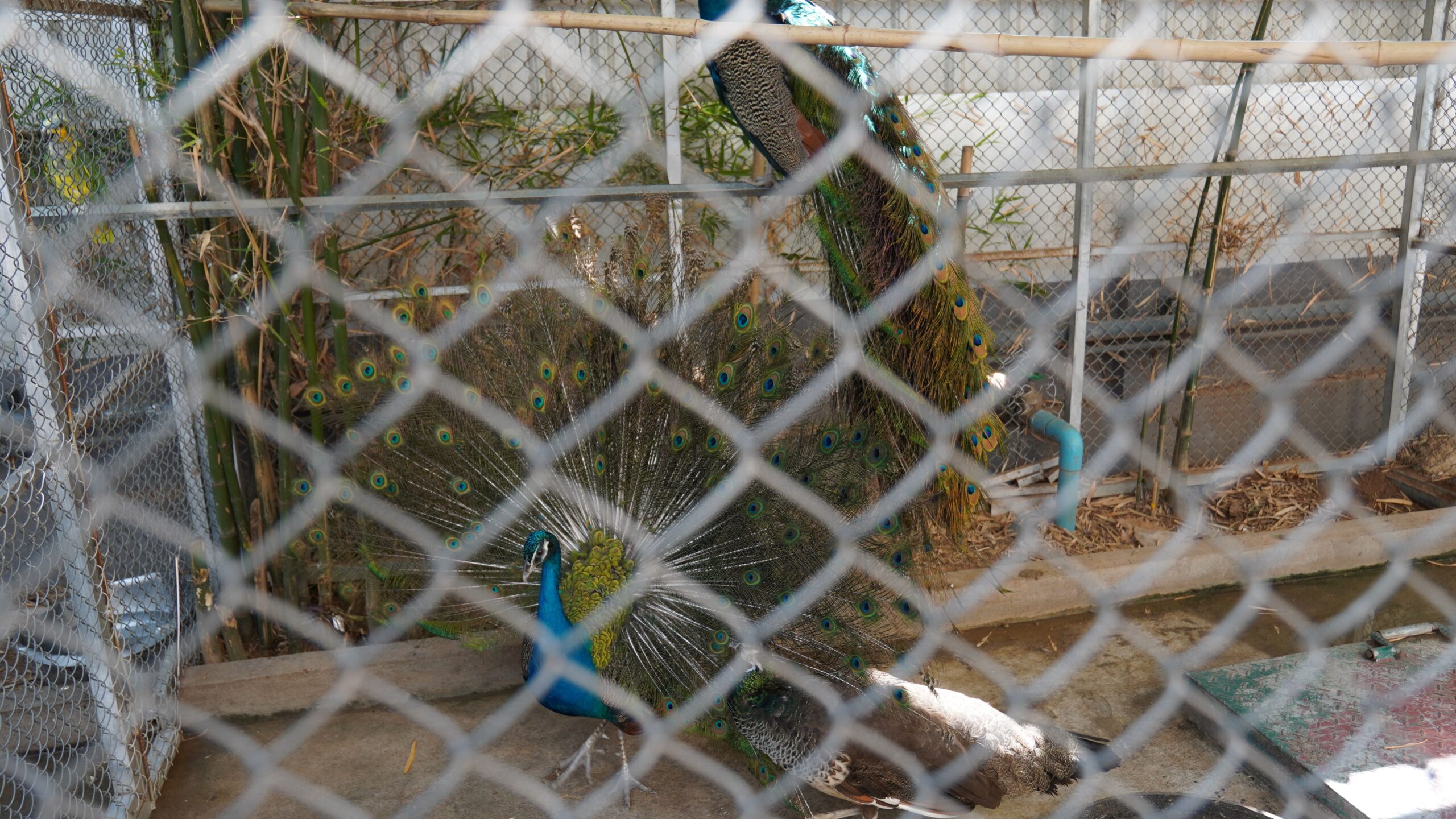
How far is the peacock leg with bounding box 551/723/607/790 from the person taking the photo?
115 inches

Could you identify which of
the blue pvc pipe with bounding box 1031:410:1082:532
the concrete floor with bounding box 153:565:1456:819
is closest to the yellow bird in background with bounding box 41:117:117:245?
the concrete floor with bounding box 153:565:1456:819

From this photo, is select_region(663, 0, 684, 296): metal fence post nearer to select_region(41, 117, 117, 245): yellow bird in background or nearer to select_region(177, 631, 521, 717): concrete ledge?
select_region(177, 631, 521, 717): concrete ledge

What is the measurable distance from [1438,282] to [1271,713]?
9.35 ft

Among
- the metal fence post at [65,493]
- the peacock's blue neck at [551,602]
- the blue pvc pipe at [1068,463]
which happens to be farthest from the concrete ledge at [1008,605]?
the metal fence post at [65,493]

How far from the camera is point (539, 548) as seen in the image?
8.93 feet

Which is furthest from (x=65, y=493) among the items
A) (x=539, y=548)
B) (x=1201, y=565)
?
(x=1201, y=565)

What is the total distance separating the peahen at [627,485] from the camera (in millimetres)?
2816

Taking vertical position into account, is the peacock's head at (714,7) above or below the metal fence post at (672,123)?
above

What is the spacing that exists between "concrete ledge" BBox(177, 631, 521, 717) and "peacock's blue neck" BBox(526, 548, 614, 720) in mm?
406

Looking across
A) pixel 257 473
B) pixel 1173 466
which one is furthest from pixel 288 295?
pixel 1173 466

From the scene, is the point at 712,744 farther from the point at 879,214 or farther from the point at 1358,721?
the point at 1358,721

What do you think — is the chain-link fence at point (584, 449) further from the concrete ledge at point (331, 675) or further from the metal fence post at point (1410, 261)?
the metal fence post at point (1410, 261)

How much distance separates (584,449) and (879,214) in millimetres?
1082

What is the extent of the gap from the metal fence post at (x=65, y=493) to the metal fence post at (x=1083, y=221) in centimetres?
335
